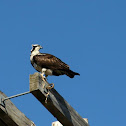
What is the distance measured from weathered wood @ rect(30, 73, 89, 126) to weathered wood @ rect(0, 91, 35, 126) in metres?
0.56

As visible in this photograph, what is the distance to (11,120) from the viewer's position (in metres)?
4.74

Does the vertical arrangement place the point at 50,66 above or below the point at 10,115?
above

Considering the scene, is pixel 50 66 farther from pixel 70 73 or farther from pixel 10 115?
pixel 10 115

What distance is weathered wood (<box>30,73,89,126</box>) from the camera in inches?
165

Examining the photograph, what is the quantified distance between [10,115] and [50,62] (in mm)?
1174

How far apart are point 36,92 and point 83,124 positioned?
1.44 m

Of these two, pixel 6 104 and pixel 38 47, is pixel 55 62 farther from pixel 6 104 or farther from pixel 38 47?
pixel 6 104

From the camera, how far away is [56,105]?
14.9 ft

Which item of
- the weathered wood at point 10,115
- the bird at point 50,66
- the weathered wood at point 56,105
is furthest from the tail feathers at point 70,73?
the weathered wood at point 10,115

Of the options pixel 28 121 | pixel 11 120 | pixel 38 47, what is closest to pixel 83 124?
pixel 28 121

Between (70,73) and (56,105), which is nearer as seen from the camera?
(56,105)

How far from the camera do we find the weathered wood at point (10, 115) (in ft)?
15.1

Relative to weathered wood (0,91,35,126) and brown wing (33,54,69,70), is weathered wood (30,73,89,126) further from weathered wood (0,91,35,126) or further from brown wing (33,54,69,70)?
brown wing (33,54,69,70)

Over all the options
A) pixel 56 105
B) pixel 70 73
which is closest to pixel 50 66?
pixel 70 73
